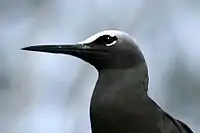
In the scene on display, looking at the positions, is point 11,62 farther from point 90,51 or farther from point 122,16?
point 90,51

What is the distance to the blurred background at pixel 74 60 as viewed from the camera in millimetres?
1555

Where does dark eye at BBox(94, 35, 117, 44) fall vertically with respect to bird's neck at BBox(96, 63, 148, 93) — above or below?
above

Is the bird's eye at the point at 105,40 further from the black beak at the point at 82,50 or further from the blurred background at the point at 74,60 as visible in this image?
the blurred background at the point at 74,60

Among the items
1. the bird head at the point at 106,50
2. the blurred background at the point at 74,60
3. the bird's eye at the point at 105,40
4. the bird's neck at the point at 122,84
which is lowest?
the blurred background at the point at 74,60

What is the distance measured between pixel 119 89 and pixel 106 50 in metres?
0.06

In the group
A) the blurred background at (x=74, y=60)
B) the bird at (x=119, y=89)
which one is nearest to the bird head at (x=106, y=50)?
the bird at (x=119, y=89)

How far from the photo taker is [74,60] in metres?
1.63

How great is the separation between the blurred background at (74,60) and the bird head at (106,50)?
672mm

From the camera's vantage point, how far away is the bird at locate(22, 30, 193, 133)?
0.79 metres

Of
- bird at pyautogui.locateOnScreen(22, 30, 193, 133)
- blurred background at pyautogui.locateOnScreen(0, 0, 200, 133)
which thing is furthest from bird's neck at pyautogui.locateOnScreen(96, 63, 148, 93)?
blurred background at pyautogui.locateOnScreen(0, 0, 200, 133)

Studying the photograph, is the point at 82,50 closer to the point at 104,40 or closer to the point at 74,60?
the point at 104,40

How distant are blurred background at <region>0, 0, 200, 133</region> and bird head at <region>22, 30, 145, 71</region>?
2.20 ft

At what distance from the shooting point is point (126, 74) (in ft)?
2.74

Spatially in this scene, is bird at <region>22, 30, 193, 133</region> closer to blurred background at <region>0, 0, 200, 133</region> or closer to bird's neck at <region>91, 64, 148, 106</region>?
bird's neck at <region>91, 64, 148, 106</region>
